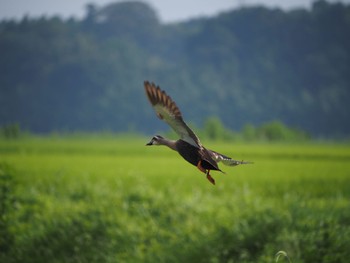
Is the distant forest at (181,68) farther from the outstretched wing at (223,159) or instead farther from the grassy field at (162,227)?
the outstretched wing at (223,159)

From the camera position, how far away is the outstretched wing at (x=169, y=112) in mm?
1777

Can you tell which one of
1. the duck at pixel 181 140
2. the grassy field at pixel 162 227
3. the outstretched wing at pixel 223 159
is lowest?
the grassy field at pixel 162 227

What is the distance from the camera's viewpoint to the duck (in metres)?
1.76

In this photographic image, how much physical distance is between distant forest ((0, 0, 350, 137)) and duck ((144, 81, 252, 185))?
4886 cm

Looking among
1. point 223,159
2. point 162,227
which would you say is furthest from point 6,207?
point 223,159

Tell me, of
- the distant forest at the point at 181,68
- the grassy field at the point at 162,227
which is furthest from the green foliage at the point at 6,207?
the distant forest at the point at 181,68

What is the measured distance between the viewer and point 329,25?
216 feet

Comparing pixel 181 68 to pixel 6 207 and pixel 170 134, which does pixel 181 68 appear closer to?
pixel 170 134

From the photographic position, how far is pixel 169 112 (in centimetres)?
185

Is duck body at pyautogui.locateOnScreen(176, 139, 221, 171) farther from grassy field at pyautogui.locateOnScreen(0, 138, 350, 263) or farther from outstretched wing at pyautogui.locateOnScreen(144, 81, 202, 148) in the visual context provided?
grassy field at pyautogui.locateOnScreen(0, 138, 350, 263)

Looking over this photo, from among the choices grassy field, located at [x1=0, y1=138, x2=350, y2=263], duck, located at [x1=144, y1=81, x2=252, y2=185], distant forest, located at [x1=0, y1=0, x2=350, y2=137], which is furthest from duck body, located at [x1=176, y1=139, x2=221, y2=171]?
distant forest, located at [x1=0, y1=0, x2=350, y2=137]

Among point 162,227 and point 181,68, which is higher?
point 181,68

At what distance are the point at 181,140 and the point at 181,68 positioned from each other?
63.1 m

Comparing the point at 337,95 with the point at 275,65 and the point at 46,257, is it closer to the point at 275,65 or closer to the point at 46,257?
the point at 275,65
